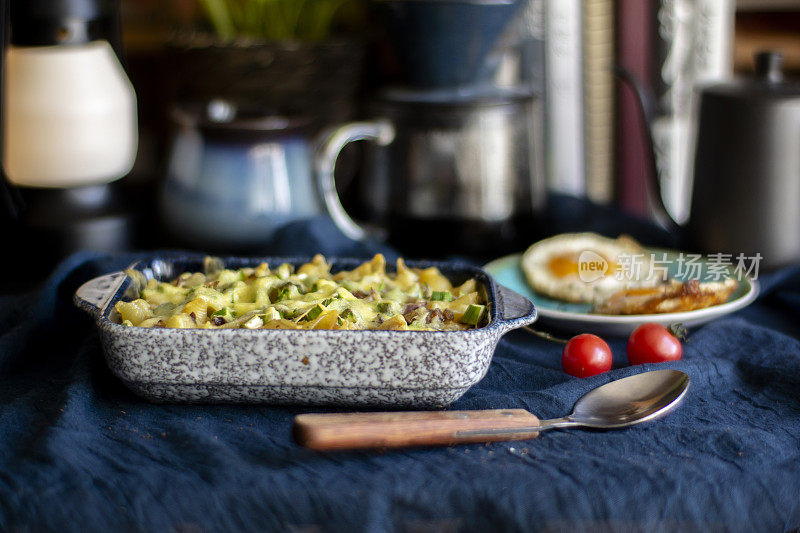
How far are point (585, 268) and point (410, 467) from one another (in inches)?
25.1

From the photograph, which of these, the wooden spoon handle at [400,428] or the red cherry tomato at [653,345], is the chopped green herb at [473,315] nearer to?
the wooden spoon handle at [400,428]

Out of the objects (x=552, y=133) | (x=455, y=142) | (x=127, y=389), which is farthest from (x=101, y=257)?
(x=552, y=133)

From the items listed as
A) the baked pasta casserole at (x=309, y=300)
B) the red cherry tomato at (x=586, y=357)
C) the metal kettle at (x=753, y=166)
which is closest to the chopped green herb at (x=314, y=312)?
the baked pasta casserole at (x=309, y=300)

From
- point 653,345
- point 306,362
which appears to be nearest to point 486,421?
point 306,362

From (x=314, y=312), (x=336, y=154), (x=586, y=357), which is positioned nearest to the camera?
(x=314, y=312)

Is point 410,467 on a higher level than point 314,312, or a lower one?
lower

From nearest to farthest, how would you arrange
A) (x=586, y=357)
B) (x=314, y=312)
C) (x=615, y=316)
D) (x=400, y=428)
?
(x=400, y=428), (x=314, y=312), (x=586, y=357), (x=615, y=316)

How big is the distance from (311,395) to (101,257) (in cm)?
56

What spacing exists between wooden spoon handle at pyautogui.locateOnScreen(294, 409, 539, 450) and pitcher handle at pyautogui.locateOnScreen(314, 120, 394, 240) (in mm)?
678

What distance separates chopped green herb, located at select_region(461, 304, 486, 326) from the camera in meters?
0.98

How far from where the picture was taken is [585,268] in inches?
54.4

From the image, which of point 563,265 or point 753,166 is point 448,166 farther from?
point 753,166

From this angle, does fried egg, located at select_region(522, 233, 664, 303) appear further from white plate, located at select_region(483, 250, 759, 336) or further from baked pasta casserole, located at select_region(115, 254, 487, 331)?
baked pasta casserole, located at select_region(115, 254, 487, 331)

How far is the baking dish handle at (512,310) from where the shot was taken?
0.95m
